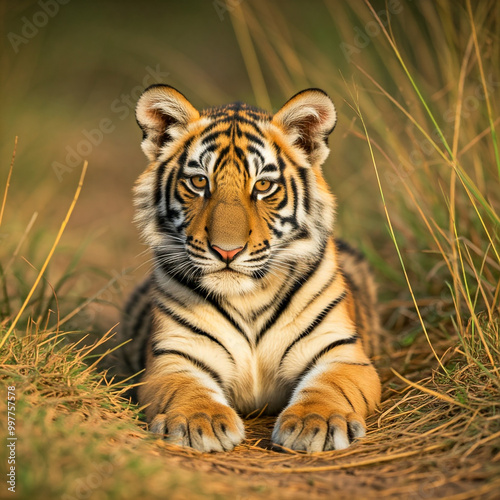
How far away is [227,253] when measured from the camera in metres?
2.82

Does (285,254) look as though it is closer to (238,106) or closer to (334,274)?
(334,274)

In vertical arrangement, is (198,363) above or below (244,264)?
below

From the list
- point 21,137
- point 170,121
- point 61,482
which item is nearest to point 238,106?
point 170,121

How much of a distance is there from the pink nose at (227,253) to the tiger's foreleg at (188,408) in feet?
1.94

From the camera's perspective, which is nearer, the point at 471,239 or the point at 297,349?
the point at 297,349

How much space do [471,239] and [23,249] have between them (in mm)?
3170

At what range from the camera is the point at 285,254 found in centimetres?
314

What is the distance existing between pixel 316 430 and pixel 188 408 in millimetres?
537

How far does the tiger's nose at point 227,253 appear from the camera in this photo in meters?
2.82

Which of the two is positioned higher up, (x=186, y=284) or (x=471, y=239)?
(x=471, y=239)

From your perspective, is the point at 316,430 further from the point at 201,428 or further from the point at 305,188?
the point at 305,188

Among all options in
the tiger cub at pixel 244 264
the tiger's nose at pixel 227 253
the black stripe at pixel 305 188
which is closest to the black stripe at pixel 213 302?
the tiger cub at pixel 244 264

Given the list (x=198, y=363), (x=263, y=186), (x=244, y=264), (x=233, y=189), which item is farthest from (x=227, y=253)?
(x=198, y=363)

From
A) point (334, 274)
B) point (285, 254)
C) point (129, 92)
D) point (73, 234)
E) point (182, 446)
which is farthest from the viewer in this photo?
point (129, 92)
